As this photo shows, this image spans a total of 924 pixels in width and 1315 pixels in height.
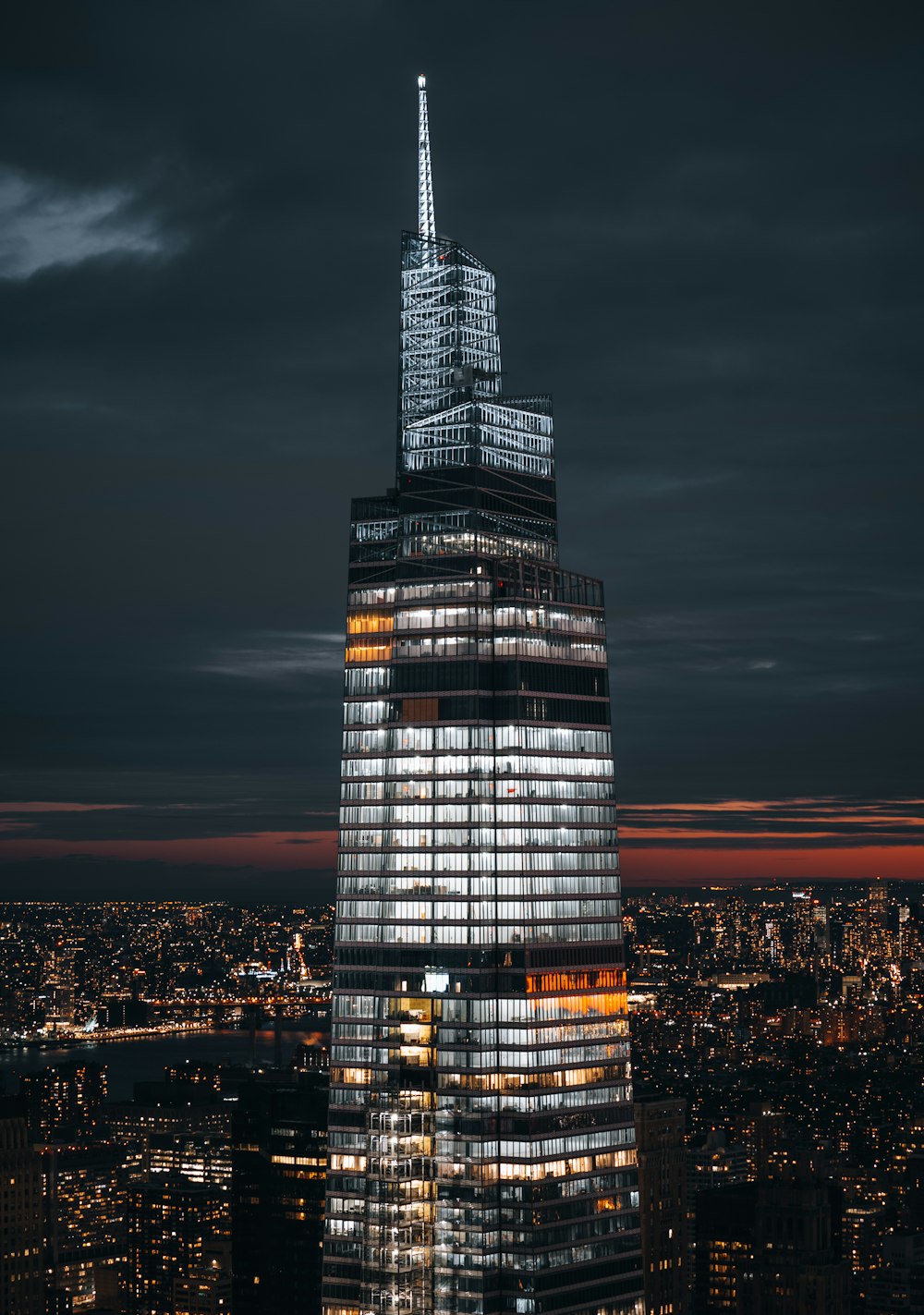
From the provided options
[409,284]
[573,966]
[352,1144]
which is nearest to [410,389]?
[409,284]

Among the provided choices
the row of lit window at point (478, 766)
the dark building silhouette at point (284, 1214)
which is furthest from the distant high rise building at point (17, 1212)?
the row of lit window at point (478, 766)

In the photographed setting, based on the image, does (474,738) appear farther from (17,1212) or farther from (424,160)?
(17,1212)

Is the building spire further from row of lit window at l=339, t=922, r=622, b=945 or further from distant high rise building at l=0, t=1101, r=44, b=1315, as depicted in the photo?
distant high rise building at l=0, t=1101, r=44, b=1315

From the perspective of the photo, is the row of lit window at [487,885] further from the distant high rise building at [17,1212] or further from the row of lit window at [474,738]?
the distant high rise building at [17,1212]

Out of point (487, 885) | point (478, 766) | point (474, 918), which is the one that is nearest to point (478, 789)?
point (478, 766)

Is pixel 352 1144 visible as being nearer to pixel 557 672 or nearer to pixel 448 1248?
pixel 448 1248

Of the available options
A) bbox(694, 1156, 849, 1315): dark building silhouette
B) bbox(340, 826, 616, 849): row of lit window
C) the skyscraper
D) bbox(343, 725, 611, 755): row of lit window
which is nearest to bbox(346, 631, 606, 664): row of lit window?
the skyscraper
